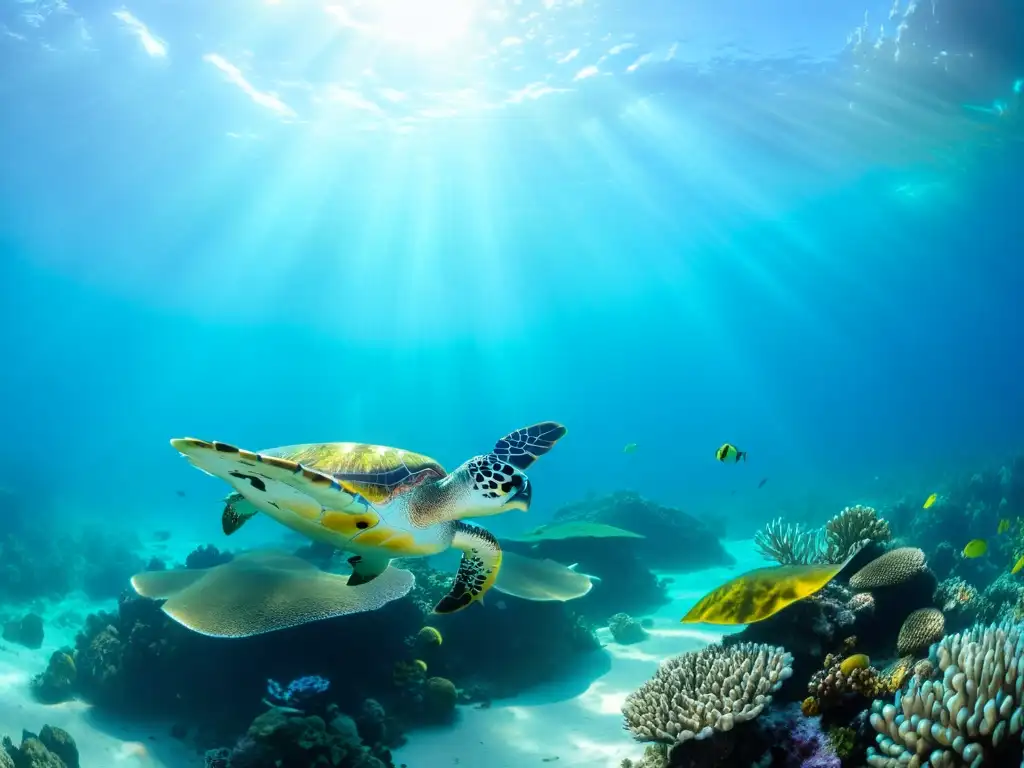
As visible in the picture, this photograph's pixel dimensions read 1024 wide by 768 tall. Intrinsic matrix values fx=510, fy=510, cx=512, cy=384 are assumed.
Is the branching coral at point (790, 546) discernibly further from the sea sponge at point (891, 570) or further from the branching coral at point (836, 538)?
the sea sponge at point (891, 570)

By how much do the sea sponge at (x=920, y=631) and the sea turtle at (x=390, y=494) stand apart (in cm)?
308

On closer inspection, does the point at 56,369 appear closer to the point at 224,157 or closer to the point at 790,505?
the point at 224,157

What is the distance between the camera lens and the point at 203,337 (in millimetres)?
73438

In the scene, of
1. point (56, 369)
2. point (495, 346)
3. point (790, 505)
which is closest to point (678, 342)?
point (495, 346)

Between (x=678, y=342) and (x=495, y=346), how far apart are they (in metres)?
32.7

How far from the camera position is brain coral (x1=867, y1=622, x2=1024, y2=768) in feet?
8.38

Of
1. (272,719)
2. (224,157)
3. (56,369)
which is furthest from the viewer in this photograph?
(56,369)

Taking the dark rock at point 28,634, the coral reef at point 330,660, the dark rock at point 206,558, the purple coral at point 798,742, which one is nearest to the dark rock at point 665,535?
the coral reef at point 330,660

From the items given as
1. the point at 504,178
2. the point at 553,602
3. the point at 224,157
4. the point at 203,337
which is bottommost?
the point at 553,602

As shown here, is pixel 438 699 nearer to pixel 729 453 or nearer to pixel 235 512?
pixel 235 512

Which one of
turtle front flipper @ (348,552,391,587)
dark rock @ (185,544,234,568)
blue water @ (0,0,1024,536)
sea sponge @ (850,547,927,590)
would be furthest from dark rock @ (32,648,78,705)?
blue water @ (0,0,1024,536)

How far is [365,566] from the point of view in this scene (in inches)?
174

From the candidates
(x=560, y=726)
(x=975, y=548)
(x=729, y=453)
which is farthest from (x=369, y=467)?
(x=975, y=548)

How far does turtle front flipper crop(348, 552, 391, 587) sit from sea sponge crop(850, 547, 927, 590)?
168 inches
